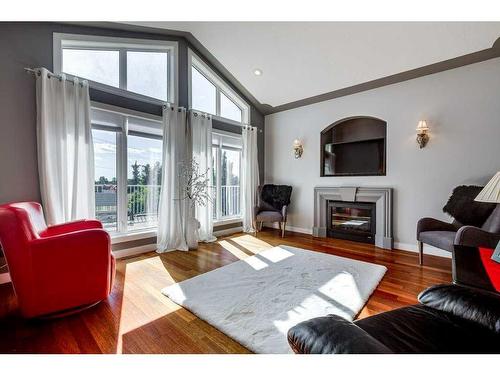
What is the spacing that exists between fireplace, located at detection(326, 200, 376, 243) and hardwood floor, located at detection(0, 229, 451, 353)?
670mm

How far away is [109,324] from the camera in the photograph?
166cm

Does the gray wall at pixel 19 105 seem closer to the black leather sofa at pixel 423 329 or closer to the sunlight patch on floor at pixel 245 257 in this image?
the sunlight patch on floor at pixel 245 257

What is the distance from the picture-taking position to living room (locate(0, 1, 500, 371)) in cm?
154

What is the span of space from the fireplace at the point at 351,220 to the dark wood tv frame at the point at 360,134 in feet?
1.84

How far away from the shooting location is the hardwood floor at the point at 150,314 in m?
1.44

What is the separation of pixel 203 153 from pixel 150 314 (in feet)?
8.61

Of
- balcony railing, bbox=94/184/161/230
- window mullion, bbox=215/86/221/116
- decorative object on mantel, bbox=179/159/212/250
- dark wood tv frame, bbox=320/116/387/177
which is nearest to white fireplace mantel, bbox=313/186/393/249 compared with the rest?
dark wood tv frame, bbox=320/116/387/177

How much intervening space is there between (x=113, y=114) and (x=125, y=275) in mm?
2135

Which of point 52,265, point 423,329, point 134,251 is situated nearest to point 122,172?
point 134,251

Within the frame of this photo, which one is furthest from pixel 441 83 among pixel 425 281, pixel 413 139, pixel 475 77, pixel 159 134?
pixel 159 134

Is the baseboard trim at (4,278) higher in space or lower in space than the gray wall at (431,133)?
lower

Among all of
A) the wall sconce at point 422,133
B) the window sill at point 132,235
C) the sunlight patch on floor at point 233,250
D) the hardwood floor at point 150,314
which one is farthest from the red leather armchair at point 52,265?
the wall sconce at point 422,133

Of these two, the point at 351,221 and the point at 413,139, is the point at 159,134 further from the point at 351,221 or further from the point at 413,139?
the point at 413,139

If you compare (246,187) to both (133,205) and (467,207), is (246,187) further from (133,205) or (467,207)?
(467,207)
